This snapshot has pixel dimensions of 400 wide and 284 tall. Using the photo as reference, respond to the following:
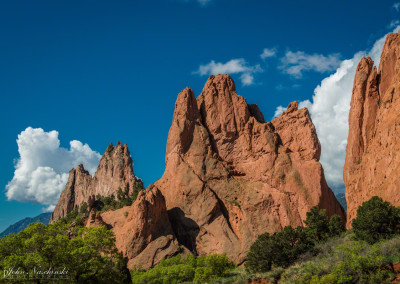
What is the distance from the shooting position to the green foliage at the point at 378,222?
35031 millimetres

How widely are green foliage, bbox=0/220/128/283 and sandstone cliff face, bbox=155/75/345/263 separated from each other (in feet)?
93.0

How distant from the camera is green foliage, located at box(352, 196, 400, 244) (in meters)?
35.0

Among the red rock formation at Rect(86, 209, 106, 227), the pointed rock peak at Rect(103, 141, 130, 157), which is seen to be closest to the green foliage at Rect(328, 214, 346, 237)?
the red rock formation at Rect(86, 209, 106, 227)

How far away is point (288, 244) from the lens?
4331 cm

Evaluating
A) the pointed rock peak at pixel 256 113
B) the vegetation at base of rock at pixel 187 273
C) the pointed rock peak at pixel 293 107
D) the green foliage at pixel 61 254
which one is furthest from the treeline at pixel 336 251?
the pointed rock peak at pixel 256 113

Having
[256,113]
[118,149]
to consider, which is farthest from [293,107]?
[118,149]

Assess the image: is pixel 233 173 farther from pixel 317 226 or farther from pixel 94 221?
pixel 94 221

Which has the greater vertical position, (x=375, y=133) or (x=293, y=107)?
(x=293, y=107)

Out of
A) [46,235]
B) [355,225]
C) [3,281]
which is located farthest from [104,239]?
[355,225]

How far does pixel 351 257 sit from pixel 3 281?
25.9 metres

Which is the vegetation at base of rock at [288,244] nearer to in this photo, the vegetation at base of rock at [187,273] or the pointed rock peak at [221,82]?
the vegetation at base of rock at [187,273]

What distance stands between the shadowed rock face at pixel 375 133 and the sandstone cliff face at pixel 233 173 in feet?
35.2

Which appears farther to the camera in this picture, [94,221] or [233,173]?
[233,173]

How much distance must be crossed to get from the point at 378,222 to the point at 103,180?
84322mm
